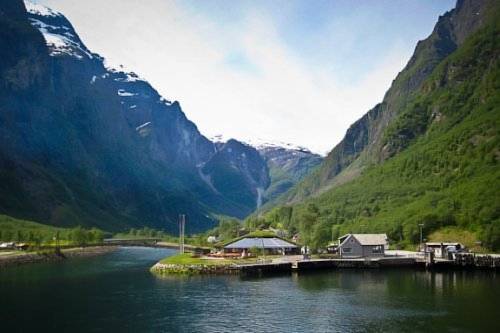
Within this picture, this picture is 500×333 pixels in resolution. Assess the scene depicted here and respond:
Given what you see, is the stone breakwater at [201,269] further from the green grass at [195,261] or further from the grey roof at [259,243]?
the grey roof at [259,243]

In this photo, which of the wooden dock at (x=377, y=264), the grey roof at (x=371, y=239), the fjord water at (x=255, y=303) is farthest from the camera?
the grey roof at (x=371, y=239)

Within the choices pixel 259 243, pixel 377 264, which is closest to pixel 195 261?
pixel 259 243

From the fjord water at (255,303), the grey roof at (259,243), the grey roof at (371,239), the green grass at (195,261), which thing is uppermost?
the grey roof at (371,239)

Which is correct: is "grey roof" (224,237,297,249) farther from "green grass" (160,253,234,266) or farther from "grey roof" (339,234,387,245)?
"green grass" (160,253,234,266)

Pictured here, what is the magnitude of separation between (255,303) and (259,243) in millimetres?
87370

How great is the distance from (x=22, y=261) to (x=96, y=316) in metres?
106

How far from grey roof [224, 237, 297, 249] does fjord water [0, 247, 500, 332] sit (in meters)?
44.0

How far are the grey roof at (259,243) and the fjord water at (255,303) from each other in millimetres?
44044

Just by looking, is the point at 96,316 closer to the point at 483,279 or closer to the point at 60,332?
the point at 60,332

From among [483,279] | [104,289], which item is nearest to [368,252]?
[483,279]

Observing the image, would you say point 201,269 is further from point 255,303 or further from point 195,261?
point 255,303

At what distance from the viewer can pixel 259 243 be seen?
179875 mm

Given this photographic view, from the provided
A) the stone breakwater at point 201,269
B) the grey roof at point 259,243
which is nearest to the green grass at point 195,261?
the stone breakwater at point 201,269

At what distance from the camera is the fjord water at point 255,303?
76.3 m
